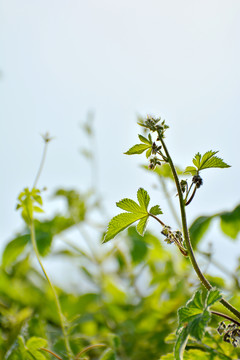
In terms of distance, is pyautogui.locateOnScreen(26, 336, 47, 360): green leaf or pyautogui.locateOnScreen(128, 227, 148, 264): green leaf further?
pyautogui.locateOnScreen(128, 227, 148, 264): green leaf

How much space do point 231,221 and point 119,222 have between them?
0.83m

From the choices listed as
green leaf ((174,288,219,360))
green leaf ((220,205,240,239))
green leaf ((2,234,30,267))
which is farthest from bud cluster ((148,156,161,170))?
green leaf ((2,234,30,267))

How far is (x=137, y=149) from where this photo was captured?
0.78m

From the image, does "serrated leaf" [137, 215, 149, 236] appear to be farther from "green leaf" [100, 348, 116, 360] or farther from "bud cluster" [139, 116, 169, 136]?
"green leaf" [100, 348, 116, 360]

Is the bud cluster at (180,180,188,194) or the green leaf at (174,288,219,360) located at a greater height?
the bud cluster at (180,180,188,194)

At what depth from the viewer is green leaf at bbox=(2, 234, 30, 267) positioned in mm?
1696

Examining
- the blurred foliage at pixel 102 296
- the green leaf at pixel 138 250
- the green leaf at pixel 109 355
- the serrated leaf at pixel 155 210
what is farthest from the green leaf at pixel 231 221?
the serrated leaf at pixel 155 210

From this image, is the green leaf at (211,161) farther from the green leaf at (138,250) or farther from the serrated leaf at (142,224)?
the green leaf at (138,250)

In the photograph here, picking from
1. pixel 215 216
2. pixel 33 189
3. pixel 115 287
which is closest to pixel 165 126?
pixel 33 189

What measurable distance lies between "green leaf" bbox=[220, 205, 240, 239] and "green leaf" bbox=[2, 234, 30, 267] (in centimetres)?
75

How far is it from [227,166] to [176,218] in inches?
26.6

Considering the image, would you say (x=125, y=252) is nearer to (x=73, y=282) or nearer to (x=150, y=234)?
(x=150, y=234)

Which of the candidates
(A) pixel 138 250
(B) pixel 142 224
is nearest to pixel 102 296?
(A) pixel 138 250

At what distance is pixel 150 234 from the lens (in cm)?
215
